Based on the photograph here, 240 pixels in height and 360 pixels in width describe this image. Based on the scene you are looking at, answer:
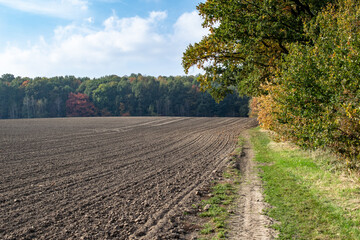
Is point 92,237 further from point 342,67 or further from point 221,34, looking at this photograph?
point 221,34

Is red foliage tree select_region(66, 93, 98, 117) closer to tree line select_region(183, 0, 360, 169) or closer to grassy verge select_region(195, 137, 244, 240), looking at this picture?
tree line select_region(183, 0, 360, 169)

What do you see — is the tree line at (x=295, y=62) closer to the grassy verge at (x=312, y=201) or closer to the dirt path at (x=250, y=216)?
the grassy verge at (x=312, y=201)

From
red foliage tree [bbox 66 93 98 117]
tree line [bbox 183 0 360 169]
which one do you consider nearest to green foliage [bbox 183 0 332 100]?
tree line [bbox 183 0 360 169]

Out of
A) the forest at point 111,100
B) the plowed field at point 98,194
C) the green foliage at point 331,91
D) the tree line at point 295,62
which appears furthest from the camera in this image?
the forest at point 111,100

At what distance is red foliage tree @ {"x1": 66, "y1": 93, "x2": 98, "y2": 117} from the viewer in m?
100

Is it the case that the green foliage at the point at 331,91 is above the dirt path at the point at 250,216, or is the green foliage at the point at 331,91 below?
above

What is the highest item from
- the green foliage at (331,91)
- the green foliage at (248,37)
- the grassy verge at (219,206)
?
the green foliage at (248,37)

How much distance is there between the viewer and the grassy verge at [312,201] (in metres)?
5.63

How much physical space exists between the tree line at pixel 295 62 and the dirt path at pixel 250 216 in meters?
2.15

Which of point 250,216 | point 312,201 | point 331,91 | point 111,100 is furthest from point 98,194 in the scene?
point 111,100

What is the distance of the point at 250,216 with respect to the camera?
6559 millimetres

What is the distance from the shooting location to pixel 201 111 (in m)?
103

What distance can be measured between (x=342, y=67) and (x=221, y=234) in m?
5.22

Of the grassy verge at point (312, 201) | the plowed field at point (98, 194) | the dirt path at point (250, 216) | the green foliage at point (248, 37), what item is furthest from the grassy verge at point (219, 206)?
the green foliage at point (248, 37)
